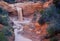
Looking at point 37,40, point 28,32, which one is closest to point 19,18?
point 28,32

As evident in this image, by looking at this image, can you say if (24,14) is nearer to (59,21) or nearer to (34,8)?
(34,8)

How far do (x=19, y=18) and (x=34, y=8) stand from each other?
1.20m

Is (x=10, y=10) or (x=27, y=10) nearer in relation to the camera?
(x=10, y=10)

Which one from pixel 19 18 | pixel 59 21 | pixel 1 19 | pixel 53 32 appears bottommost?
pixel 53 32

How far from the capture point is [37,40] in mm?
6742

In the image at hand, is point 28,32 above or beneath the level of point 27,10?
beneath

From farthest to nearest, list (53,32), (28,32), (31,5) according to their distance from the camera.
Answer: (31,5) < (28,32) < (53,32)

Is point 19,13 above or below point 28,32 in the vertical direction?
above

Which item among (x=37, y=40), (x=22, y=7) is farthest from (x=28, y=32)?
(x=22, y=7)

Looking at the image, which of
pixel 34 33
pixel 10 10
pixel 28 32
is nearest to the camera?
pixel 34 33

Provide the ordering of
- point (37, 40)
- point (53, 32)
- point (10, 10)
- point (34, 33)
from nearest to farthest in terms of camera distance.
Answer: point (53, 32)
point (37, 40)
point (34, 33)
point (10, 10)

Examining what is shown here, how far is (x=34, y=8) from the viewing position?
1138 cm

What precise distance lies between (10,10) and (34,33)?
12.4ft

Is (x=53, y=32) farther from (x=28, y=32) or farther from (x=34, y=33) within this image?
(x=28, y=32)
